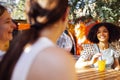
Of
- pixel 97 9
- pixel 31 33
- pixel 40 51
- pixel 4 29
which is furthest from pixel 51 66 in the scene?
pixel 97 9

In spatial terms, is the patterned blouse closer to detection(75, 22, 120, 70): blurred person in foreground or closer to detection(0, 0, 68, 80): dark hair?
detection(75, 22, 120, 70): blurred person in foreground

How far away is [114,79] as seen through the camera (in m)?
3.32

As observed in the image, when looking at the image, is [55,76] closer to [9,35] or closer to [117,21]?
[9,35]

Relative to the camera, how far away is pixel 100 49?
182 inches

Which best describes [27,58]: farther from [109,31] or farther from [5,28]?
[109,31]

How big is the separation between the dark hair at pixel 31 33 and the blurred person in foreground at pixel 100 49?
9.77 feet

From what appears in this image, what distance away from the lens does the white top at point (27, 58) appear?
104cm

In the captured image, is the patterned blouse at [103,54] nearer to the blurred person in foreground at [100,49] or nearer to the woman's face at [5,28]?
the blurred person in foreground at [100,49]

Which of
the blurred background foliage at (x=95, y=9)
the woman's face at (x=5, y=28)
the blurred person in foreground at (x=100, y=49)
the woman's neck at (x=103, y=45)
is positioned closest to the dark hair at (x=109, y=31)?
the blurred person in foreground at (x=100, y=49)

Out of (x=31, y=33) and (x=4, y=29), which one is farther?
(x=4, y=29)

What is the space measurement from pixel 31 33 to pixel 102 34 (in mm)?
3721

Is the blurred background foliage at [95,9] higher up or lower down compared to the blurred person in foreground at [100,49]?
higher up

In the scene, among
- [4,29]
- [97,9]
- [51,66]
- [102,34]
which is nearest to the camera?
[51,66]

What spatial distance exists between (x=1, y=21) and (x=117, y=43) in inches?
108
